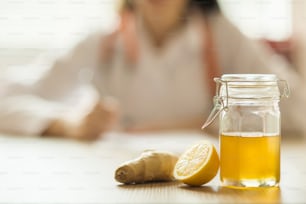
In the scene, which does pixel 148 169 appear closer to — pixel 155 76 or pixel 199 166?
pixel 199 166

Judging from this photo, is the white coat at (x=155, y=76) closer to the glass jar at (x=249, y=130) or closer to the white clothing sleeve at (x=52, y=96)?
the white clothing sleeve at (x=52, y=96)

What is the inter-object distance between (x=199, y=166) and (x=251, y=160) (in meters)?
0.05

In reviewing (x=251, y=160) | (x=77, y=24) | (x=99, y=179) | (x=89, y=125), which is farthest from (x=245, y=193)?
(x=77, y=24)

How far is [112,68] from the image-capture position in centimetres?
164

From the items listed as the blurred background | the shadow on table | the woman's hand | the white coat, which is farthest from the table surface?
the blurred background

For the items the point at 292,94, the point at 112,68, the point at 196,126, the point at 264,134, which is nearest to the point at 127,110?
the point at 112,68

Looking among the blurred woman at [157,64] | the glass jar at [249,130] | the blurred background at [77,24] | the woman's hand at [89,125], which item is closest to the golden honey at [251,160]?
the glass jar at [249,130]

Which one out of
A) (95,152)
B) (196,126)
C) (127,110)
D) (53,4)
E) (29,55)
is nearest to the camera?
(95,152)

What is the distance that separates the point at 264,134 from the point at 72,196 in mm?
214

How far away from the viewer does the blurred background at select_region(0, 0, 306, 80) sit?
1.96 m

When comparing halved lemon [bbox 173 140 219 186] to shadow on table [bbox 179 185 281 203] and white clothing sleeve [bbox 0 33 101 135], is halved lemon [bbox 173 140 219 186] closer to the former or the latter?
shadow on table [bbox 179 185 281 203]

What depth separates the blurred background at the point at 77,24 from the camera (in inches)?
77.1

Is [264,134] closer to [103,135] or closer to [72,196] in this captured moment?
Answer: [72,196]

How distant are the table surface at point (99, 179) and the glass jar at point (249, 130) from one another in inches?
0.7
